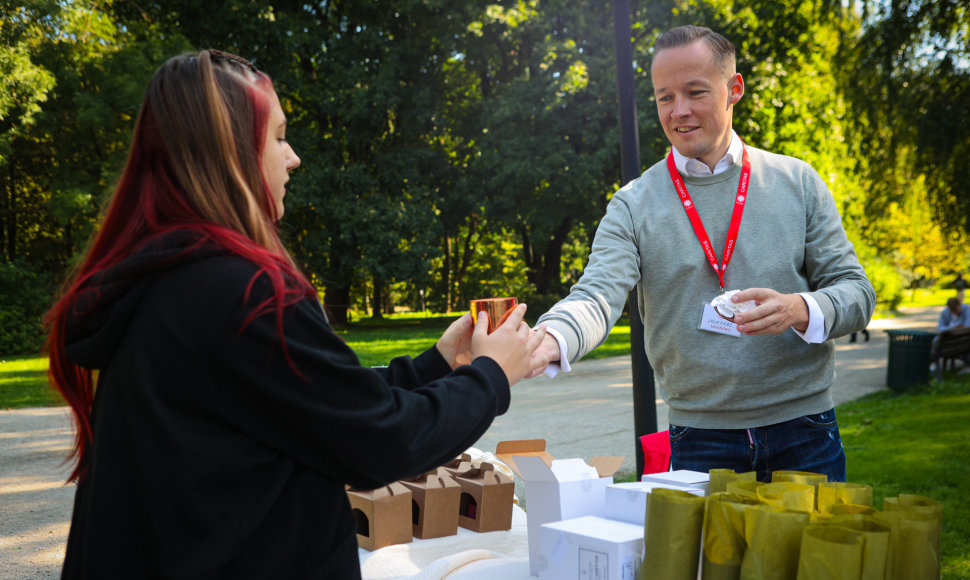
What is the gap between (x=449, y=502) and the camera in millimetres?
3178

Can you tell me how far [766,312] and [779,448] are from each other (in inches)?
23.0

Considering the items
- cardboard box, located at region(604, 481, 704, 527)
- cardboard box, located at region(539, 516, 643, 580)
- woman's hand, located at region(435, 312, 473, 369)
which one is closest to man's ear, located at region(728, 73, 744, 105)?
woman's hand, located at region(435, 312, 473, 369)

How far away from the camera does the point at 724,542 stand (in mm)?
1589

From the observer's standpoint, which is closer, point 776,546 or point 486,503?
point 776,546

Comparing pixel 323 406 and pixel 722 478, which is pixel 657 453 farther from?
pixel 323 406

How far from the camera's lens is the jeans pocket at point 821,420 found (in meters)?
2.44

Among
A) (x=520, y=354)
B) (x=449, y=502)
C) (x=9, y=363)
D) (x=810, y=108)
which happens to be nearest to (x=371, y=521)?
(x=449, y=502)

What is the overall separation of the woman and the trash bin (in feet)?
40.8

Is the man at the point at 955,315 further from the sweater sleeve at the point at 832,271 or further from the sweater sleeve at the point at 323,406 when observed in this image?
the sweater sleeve at the point at 323,406

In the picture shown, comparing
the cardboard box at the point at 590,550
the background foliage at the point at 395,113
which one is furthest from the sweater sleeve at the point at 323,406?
the background foliage at the point at 395,113

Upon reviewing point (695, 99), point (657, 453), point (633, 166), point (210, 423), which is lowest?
point (657, 453)

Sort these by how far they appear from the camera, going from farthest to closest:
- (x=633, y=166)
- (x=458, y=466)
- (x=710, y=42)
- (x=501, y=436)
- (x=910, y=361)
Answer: (x=910, y=361), (x=501, y=436), (x=633, y=166), (x=458, y=466), (x=710, y=42)

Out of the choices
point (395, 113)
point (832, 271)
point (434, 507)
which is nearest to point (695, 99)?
point (832, 271)

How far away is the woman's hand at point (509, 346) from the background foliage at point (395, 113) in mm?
20136
